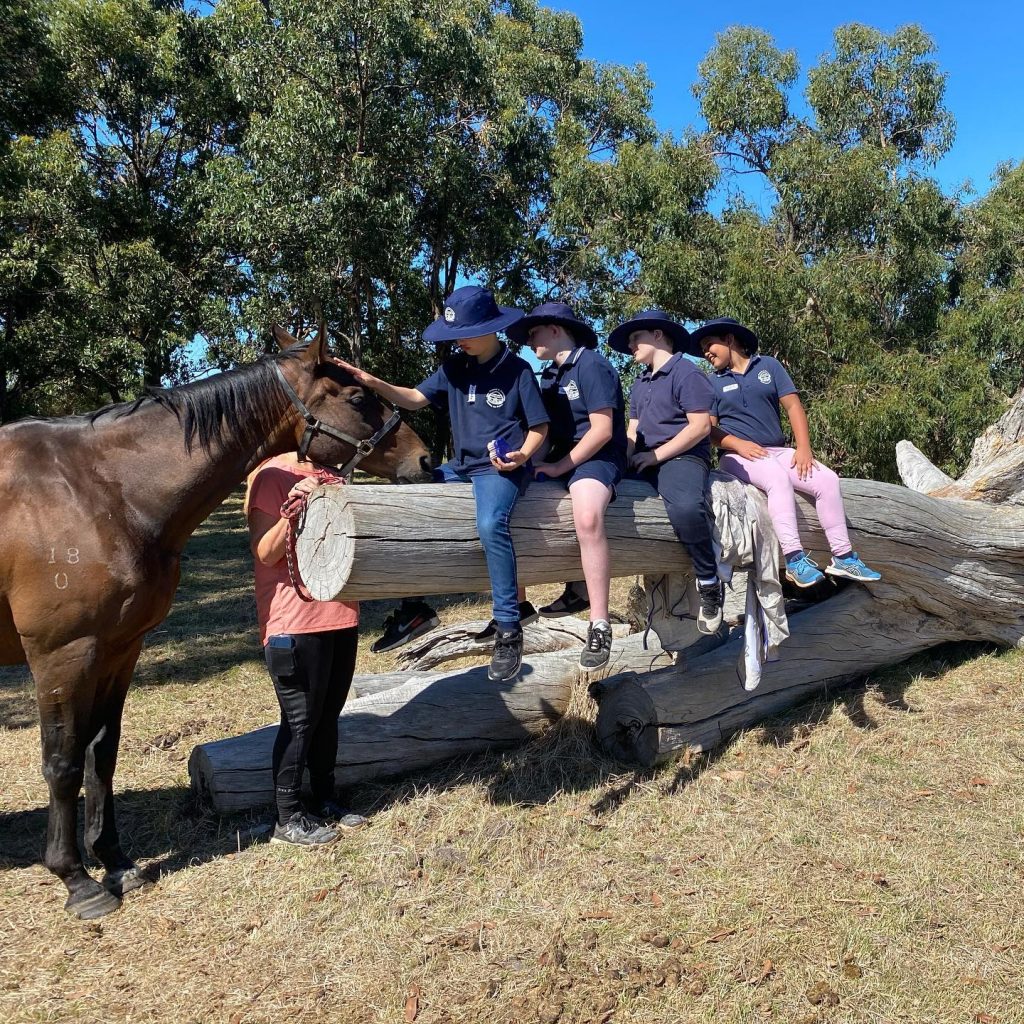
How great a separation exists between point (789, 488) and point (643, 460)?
1081 millimetres

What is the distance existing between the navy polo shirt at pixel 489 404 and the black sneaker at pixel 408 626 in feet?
14.6

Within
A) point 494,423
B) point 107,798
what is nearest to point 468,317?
point 494,423

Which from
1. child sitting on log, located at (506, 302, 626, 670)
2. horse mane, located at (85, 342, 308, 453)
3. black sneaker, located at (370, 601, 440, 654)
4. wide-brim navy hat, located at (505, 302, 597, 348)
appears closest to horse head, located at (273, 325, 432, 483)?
horse mane, located at (85, 342, 308, 453)

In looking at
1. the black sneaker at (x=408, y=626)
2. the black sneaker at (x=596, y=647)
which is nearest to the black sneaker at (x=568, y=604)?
the black sneaker at (x=596, y=647)

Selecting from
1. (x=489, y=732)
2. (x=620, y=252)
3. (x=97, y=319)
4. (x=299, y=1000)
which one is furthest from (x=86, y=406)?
(x=299, y=1000)

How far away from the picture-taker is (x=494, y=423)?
4164 mm

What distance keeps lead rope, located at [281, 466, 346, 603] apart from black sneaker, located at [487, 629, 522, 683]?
0.99 meters

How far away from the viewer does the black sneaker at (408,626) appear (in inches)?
336

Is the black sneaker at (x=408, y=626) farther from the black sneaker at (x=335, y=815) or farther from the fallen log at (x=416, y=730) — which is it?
the black sneaker at (x=335, y=815)

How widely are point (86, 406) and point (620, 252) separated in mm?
20001

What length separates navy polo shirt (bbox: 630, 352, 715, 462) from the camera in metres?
4.58

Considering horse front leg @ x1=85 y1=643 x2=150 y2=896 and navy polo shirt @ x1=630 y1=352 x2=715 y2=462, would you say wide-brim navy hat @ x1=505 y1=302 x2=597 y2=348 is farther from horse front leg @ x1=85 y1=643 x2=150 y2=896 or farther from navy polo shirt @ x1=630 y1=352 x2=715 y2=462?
horse front leg @ x1=85 y1=643 x2=150 y2=896

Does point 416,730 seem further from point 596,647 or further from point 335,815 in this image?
point 596,647

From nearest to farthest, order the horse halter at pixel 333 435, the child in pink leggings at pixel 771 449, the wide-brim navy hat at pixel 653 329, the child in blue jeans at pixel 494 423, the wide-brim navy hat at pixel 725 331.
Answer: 1. the child in blue jeans at pixel 494 423
2. the horse halter at pixel 333 435
3. the wide-brim navy hat at pixel 653 329
4. the child in pink leggings at pixel 771 449
5. the wide-brim navy hat at pixel 725 331
